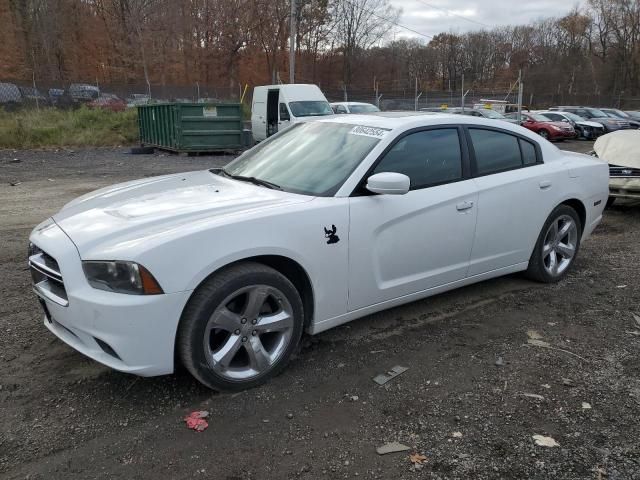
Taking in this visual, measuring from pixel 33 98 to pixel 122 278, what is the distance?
80.1ft

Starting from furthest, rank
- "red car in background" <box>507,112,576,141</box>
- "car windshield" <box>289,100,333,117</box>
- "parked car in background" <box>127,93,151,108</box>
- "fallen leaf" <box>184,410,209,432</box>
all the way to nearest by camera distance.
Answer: "parked car in background" <box>127,93,151,108</box>, "red car in background" <box>507,112,576,141</box>, "car windshield" <box>289,100,333,117</box>, "fallen leaf" <box>184,410,209,432</box>

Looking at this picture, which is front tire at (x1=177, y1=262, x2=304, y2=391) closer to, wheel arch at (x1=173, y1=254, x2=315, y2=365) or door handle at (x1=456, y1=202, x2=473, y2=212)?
wheel arch at (x1=173, y1=254, x2=315, y2=365)

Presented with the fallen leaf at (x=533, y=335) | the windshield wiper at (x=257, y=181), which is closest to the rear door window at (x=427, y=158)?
the windshield wiper at (x=257, y=181)

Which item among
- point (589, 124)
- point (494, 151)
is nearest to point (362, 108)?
point (589, 124)

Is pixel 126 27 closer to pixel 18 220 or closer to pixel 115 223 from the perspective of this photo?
pixel 18 220

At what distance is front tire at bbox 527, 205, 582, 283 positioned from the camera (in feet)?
15.6

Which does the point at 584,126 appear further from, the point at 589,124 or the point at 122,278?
the point at 122,278

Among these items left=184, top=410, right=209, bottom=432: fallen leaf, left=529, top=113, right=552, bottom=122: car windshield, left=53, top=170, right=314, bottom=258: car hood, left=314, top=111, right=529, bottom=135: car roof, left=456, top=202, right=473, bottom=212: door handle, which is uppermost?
left=314, top=111, right=529, bottom=135: car roof

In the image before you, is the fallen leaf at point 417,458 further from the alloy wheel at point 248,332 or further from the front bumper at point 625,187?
the front bumper at point 625,187

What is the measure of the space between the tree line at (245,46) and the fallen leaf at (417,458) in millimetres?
39300

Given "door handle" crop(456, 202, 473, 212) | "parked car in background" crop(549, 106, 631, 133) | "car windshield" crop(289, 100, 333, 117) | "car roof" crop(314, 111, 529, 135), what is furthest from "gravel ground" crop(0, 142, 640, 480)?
"parked car in background" crop(549, 106, 631, 133)

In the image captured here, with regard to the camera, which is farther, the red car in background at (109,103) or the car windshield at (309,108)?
the red car in background at (109,103)

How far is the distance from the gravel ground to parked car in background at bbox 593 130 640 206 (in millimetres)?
4154

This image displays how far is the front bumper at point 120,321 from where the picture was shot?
2604 mm
